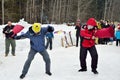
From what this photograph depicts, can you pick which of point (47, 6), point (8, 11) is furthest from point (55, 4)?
point (8, 11)

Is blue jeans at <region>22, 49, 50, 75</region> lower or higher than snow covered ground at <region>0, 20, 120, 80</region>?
higher

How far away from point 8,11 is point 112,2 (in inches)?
1261

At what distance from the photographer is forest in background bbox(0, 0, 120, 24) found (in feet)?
158

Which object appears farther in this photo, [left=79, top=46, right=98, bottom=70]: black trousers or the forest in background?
the forest in background

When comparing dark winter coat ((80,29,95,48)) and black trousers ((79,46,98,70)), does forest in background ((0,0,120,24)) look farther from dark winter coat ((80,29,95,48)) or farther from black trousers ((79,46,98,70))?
dark winter coat ((80,29,95,48))

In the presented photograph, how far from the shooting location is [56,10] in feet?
190

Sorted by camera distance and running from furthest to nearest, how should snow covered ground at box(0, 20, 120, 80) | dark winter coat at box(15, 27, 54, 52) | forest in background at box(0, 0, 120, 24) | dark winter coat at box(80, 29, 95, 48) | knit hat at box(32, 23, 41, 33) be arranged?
1. forest in background at box(0, 0, 120, 24)
2. snow covered ground at box(0, 20, 120, 80)
3. dark winter coat at box(80, 29, 95, 48)
4. dark winter coat at box(15, 27, 54, 52)
5. knit hat at box(32, 23, 41, 33)

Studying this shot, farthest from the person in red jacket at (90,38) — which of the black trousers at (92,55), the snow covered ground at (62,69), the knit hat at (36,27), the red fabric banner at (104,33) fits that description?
the knit hat at (36,27)

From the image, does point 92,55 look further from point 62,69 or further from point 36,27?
point 36,27

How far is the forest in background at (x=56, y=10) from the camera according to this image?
48.1 meters

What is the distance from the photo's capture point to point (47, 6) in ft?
196

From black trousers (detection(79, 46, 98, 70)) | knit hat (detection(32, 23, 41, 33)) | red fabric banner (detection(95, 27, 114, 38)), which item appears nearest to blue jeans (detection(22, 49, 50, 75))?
knit hat (detection(32, 23, 41, 33))

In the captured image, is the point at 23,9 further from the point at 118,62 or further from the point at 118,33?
the point at 118,62

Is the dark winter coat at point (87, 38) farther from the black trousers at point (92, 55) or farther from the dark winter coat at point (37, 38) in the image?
the dark winter coat at point (37, 38)
